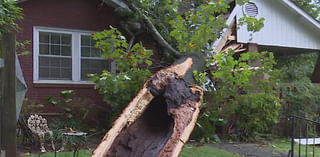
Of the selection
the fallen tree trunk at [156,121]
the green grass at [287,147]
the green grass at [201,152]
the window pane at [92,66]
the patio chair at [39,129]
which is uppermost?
the window pane at [92,66]

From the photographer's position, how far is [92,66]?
10.3m

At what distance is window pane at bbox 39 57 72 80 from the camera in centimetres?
977

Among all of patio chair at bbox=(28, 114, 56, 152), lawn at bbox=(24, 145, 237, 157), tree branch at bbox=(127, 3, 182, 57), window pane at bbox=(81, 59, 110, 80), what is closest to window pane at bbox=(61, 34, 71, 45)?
window pane at bbox=(81, 59, 110, 80)

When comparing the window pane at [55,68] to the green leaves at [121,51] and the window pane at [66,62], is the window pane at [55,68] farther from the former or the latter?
the green leaves at [121,51]

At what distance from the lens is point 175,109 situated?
4.17m

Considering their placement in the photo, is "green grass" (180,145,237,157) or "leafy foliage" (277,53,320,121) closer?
"green grass" (180,145,237,157)

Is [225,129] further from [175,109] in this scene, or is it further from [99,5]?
[175,109]

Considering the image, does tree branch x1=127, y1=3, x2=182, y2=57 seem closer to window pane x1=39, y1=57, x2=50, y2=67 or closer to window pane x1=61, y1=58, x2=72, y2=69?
window pane x1=61, y1=58, x2=72, y2=69

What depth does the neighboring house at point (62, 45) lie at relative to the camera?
951 centimetres

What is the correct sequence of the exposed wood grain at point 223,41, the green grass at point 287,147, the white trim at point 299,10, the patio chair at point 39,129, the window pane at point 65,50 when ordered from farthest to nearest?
the white trim at point 299,10 → the exposed wood grain at point 223,41 → the window pane at point 65,50 → the green grass at point 287,147 → the patio chair at point 39,129

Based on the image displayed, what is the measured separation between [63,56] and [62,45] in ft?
1.00

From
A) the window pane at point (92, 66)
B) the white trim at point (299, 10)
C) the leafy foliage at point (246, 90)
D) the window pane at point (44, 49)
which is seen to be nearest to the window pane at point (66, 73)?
the window pane at point (92, 66)

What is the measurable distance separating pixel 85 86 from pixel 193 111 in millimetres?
6444

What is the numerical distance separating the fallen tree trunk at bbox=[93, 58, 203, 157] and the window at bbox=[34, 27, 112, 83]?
5692 mm
